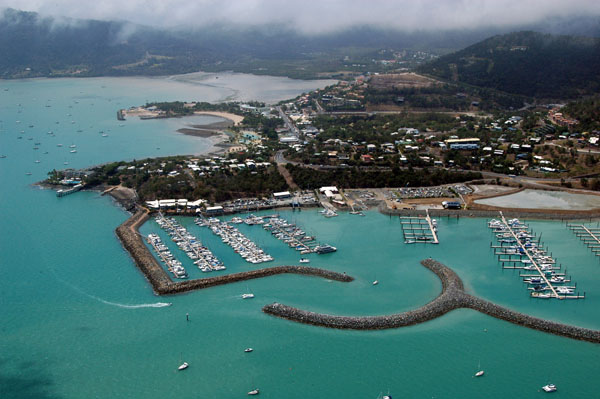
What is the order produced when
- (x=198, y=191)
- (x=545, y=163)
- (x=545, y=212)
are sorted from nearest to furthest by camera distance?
(x=545, y=212) → (x=198, y=191) → (x=545, y=163)

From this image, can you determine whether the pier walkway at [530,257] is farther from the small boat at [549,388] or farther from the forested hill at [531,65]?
the forested hill at [531,65]

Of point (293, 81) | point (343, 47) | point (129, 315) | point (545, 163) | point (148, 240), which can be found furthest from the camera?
point (343, 47)

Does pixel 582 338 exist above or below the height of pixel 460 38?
below

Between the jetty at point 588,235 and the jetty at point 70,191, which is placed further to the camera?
the jetty at point 70,191

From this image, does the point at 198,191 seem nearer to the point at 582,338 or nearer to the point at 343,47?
the point at 582,338

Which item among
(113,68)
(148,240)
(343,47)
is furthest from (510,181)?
(343,47)

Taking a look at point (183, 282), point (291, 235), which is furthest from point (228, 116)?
point (183, 282)

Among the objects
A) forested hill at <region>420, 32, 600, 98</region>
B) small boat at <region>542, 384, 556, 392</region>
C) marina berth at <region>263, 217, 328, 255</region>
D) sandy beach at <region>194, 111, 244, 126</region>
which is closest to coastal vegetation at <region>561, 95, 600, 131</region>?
forested hill at <region>420, 32, 600, 98</region>

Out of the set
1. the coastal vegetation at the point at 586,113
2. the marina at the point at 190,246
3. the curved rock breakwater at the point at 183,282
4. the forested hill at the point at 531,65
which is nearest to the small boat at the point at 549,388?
the curved rock breakwater at the point at 183,282
